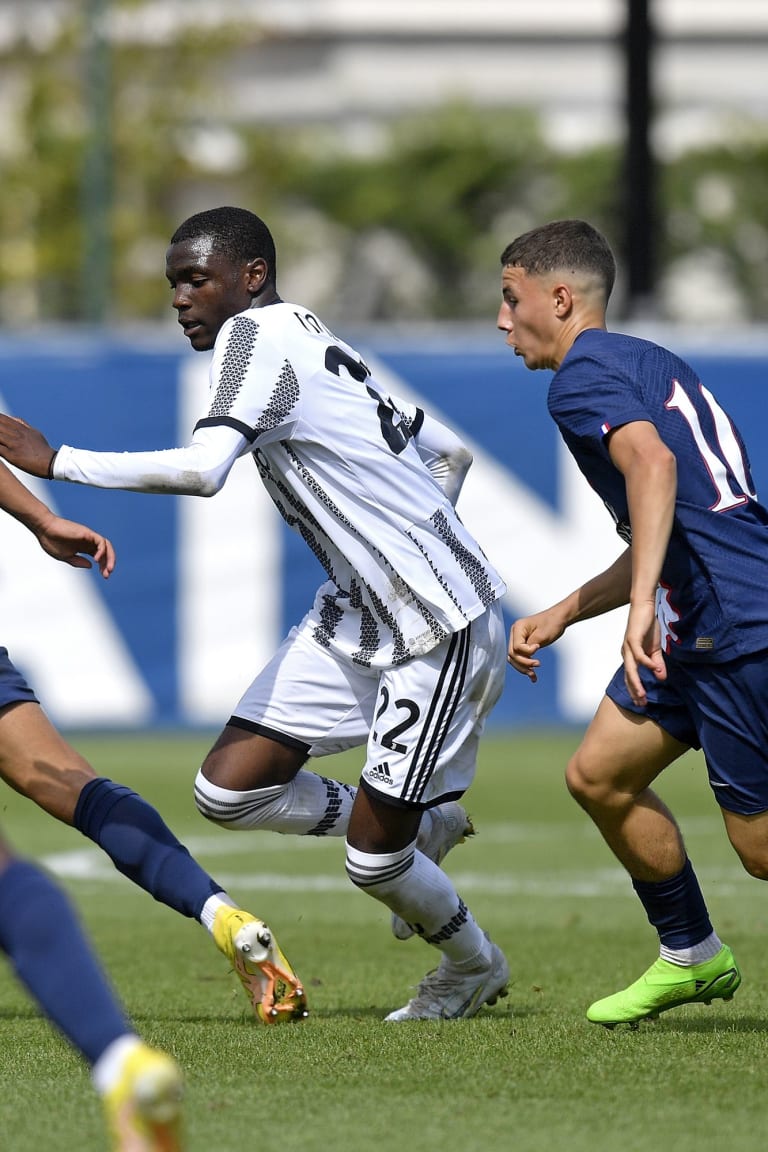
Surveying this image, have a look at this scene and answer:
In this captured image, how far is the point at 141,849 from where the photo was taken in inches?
207

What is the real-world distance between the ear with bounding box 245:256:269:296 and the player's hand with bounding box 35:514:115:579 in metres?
0.96

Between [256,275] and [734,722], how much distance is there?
1.92 metres

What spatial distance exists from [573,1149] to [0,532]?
10.1 metres

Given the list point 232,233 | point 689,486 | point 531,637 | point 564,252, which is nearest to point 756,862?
point 531,637

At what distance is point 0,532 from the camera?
43.5 feet

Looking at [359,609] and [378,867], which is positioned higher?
[359,609]

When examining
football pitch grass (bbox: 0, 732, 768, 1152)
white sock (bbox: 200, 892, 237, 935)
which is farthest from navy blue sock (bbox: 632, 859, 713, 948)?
white sock (bbox: 200, 892, 237, 935)

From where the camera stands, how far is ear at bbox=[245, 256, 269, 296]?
543cm

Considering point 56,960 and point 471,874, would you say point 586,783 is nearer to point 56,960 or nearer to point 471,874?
point 56,960

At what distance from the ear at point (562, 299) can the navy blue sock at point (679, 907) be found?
1.63 m

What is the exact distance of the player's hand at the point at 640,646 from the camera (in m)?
4.52

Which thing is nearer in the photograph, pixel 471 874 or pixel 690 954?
pixel 690 954

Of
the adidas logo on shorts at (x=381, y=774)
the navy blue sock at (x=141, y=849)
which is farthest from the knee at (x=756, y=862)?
the navy blue sock at (x=141, y=849)

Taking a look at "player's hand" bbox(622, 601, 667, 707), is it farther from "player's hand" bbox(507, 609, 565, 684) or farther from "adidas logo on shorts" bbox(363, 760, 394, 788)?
"adidas logo on shorts" bbox(363, 760, 394, 788)
